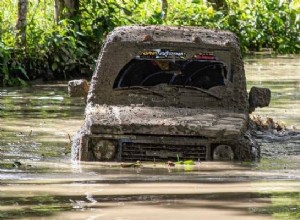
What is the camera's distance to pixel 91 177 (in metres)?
8.66

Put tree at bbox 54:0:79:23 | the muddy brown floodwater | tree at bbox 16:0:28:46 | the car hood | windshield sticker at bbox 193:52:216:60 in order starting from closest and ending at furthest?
1. the muddy brown floodwater
2. the car hood
3. windshield sticker at bbox 193:52:216:60
4. tree at bbox 16:0:28:46
5. tree at bbox 54:0:79:23

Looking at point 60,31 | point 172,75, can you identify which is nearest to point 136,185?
point 172,75

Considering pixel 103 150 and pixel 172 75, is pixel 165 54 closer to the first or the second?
pixel 172 75

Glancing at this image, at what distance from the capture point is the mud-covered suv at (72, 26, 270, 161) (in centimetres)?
950

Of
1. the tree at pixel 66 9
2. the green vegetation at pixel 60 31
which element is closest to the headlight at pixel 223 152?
the green vegetation at pixel 60 31

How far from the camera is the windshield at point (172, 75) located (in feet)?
34.9

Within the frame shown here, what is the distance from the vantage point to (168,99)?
1043cm

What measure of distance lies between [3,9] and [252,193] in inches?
841

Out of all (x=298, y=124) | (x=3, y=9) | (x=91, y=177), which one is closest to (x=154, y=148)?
(x=91, y=177)

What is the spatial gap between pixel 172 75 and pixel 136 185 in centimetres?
270

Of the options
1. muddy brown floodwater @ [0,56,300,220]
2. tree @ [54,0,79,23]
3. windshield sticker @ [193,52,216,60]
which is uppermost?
tree @ [54,0,79,23]

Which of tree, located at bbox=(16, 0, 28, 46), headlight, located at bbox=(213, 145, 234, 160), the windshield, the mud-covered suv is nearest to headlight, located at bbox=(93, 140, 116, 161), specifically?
the mud-covered suv

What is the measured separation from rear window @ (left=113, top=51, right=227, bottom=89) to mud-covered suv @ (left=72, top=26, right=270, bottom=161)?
1 centimetres

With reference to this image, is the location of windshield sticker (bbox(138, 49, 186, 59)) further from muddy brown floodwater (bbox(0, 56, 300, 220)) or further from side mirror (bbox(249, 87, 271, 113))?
muddy brown floodwater (bbox(0, 56, 300, 220))
